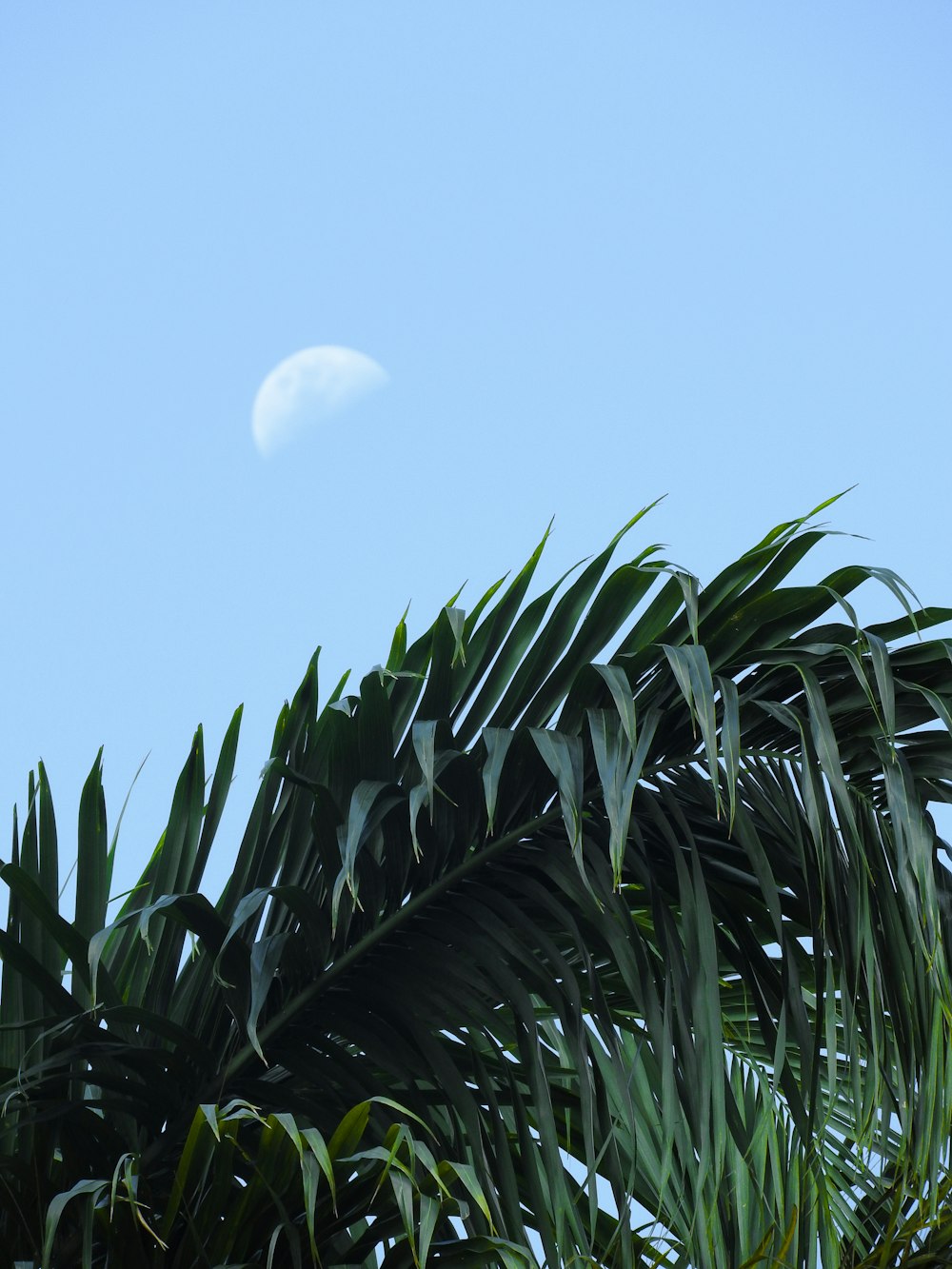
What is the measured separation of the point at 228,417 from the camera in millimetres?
53656

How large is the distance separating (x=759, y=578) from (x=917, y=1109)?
44 cm

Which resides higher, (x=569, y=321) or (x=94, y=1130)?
(x=569, y=321)

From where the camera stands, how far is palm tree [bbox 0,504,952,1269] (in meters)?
1.13

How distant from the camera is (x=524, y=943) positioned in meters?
1.23

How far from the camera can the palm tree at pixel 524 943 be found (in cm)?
113

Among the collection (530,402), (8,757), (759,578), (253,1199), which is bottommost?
(253,1199)

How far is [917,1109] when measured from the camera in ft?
3.80

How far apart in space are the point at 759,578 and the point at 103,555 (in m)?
48.3

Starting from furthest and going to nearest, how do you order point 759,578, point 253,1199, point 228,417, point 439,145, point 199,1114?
1. point 228,417
2. point 439,145
3. point 759,578
4. point 253,1199
5. point 199,1114

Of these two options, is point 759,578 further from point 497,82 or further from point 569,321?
point 497,82

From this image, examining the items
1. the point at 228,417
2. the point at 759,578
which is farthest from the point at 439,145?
the point at 759,578

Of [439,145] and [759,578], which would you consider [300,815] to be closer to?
[759,578]

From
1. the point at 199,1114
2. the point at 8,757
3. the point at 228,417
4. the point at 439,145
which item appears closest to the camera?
the point at 199,1114

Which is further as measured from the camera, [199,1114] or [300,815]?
[300,815]
